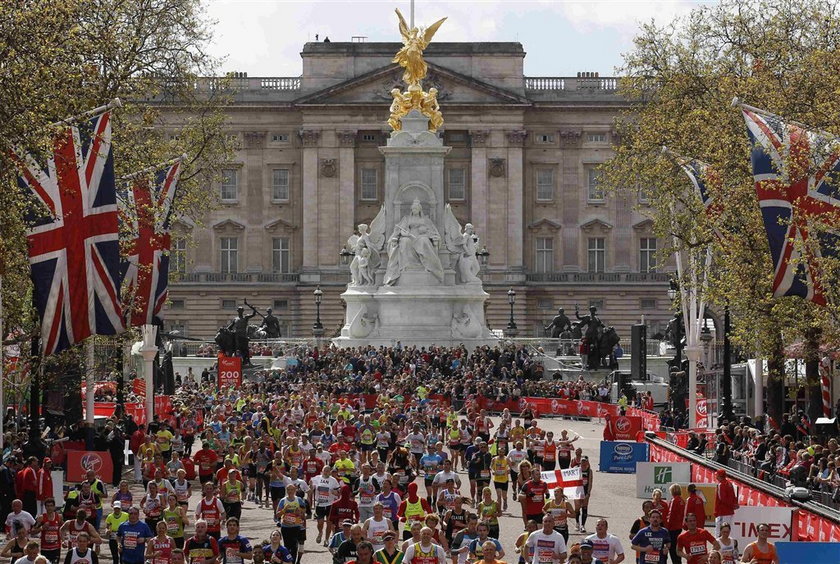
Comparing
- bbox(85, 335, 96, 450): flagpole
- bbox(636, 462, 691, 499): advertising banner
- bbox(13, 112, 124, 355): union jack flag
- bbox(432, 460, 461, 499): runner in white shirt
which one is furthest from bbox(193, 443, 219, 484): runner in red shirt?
bbox(636, 462, 691, 499): advertising banner

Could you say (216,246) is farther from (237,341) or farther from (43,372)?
(43,372)

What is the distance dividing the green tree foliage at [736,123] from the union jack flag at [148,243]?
491 inches

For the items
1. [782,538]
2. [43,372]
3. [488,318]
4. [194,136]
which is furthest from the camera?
[488,318]

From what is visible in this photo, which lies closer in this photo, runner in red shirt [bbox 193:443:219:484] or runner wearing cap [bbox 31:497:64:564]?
runner wearing cap [bbox 31:497:64:564]

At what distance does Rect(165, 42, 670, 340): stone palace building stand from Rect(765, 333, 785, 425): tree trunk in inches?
2404

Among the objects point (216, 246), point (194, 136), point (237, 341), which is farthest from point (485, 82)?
point (194, 136)

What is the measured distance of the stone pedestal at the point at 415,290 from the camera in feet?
236

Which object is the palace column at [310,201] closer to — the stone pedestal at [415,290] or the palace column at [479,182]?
the palace column at [479,182]

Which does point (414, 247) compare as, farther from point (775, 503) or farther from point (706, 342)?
point (775, 503)

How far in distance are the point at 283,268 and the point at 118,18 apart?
69307mm

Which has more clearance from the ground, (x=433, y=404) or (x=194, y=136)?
(x=194, y=136)

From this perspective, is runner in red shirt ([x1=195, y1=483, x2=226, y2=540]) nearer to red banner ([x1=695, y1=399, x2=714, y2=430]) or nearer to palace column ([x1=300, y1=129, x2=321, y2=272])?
red banner ([x1=695, y1=399, x2=714, y2=430])

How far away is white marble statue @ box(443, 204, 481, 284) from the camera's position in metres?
73.3

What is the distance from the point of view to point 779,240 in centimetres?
3125
